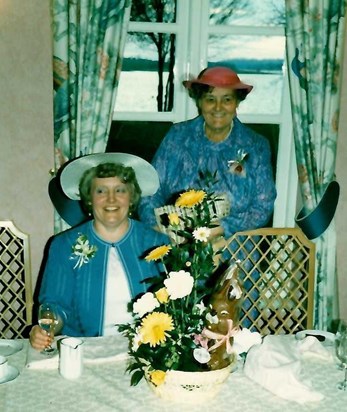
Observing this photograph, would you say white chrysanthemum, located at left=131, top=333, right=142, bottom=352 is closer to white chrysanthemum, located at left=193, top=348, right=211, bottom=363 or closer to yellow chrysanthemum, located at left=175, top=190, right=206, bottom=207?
white chrysanthemum, located at left=193, top=348, right=211, bottom=363

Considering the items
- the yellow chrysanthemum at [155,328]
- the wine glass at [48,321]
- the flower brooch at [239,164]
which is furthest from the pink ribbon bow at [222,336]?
the flower brooch at [239,164]

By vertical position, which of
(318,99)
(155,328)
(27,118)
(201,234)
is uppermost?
(318,99)

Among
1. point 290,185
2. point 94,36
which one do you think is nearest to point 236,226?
point 290,185

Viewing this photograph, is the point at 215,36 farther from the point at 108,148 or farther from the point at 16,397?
the point at 16,397

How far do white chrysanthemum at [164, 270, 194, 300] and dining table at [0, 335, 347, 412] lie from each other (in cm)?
33

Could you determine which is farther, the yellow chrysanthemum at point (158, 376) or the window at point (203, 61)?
the window at point (203, 61)

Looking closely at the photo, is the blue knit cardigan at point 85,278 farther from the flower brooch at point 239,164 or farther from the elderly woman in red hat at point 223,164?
the flower brooch at point 239,164

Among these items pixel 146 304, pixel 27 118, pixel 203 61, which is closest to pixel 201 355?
pixel 146 304

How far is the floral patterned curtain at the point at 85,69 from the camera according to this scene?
281cm

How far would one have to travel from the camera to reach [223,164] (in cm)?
285

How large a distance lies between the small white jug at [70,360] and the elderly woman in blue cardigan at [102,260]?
1.16ft

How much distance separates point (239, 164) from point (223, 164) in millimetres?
77

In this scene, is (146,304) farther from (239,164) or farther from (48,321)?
(239,164)

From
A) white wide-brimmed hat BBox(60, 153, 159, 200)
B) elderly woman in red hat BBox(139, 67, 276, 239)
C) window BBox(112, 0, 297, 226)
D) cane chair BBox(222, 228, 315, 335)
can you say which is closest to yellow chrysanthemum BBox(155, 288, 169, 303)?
cane chair BBox(222, 228, 315, 335)
